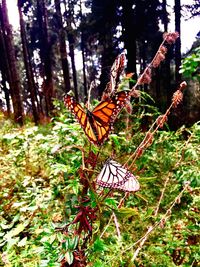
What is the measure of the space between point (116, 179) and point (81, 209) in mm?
198

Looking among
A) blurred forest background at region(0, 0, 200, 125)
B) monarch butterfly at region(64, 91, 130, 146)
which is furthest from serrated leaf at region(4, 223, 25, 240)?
blurred forest background at region(0, 0, 200, 125)

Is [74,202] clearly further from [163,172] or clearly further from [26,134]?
[163,172]

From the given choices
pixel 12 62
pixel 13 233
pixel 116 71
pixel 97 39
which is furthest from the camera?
pixel 97 39

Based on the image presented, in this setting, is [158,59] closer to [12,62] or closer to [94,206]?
[94,206]

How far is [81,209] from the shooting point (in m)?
1.21

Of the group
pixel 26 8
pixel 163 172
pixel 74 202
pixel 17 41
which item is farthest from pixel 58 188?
pixel 17 41

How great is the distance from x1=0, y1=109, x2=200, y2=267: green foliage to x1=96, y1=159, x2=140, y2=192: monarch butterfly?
0.05 metres

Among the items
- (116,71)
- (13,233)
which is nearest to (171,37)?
(116,71)

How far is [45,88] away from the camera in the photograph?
33.8 ft

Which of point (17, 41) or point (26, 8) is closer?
point (26, 8)

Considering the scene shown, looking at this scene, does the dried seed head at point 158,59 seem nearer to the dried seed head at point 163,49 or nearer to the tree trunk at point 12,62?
the dried seed head at point 163,49

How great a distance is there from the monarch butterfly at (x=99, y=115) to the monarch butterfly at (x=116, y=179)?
0.39 ft

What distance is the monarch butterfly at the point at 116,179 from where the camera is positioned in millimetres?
1136

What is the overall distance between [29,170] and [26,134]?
51cm
